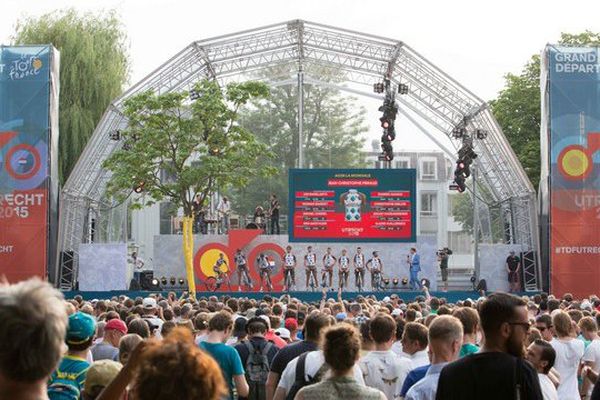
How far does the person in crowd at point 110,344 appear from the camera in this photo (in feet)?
29.8

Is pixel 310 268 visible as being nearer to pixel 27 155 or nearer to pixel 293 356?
pixel 27 155

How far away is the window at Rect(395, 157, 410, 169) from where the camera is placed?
70.9 metres

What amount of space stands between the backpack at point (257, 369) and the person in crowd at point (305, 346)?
1.70 m

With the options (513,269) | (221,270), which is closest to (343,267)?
(221,270)

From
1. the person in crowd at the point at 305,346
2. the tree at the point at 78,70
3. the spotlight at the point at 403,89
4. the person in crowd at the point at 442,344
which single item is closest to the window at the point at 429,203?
the tree at the point at 78,70

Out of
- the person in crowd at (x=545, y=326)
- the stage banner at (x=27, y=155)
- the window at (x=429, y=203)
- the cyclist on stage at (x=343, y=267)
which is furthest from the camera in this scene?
the window at (x=429, y=203)

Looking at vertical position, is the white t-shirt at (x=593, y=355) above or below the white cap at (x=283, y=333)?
below

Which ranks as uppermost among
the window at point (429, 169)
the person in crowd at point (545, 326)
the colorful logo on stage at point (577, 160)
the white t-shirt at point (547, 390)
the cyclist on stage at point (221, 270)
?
the window at point (429, 169)

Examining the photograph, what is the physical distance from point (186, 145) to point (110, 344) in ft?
83.8

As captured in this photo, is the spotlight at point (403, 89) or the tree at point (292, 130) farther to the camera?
the tree at point (292, 130)

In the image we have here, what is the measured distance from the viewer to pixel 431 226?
7231 cm

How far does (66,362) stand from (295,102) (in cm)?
5775

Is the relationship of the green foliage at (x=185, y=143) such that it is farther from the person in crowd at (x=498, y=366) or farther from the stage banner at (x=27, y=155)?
the person in crowd at (x=498, y=366)

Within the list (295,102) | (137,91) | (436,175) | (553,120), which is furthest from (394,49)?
(436,175)
